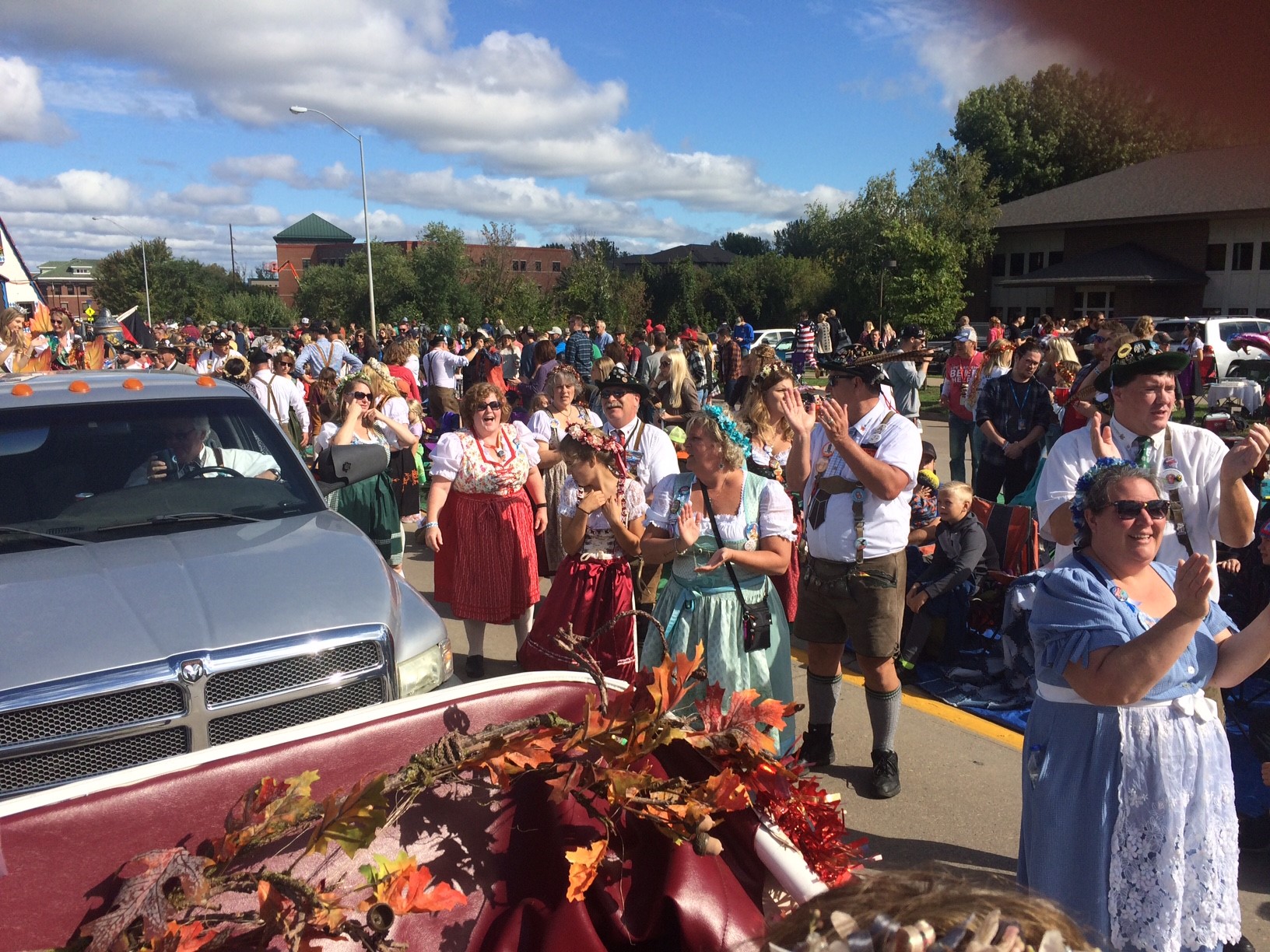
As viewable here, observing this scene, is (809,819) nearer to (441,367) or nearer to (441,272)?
(441,367)

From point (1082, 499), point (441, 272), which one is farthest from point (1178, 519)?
point (441, 272)

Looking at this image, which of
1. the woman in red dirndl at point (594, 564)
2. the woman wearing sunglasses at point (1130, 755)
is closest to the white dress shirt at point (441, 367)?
the woman in red dirndl at point (594, 564)

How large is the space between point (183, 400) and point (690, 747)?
3353mm

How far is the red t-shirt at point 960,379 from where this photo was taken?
1073 centimetres

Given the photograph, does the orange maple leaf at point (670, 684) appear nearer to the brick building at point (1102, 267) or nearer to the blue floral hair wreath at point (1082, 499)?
the blue floral hair wreath at point (1082, 499)

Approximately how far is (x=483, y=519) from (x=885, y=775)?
105 inches

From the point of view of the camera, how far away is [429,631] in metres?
3.68

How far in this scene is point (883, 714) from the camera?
4.41 metres

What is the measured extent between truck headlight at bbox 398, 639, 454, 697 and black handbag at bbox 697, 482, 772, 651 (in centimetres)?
126

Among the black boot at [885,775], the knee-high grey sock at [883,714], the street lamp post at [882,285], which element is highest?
the street lamp post at [882,285]

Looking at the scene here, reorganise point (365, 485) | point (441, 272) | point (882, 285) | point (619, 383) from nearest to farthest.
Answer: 1. point (619, 383)
2. point (365, 485)
3. point (882, 285)
4. point (441, 272)

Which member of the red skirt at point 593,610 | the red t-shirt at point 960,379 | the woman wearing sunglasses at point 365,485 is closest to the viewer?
the red skirt at point 593,610

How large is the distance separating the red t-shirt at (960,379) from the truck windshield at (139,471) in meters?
8.20

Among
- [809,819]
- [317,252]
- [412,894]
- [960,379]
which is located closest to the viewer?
[412,894]
